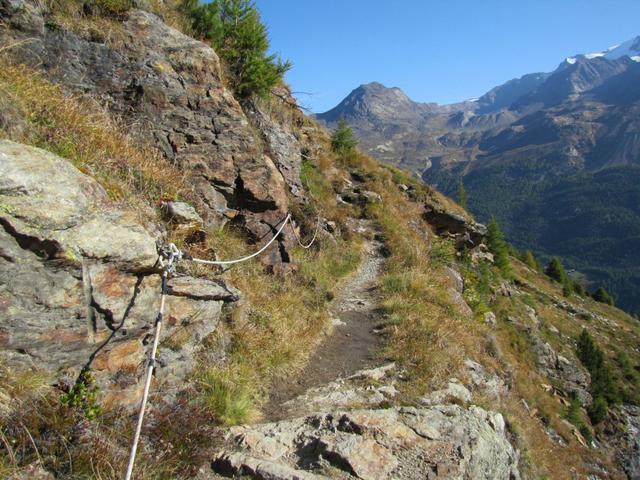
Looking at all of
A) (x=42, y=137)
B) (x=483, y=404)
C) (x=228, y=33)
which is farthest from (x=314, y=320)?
(x=228, y=33)

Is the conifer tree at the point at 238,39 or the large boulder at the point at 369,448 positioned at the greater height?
the conifer tree at the point at 238,39

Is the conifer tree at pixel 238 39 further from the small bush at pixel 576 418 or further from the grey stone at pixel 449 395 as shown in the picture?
the small bush at pixel 576 418

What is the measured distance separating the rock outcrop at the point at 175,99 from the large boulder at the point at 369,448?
15.1ft

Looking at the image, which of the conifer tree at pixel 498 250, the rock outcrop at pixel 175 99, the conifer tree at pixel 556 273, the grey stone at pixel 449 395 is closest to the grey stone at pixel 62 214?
the rock outcrop at pixel 175 99

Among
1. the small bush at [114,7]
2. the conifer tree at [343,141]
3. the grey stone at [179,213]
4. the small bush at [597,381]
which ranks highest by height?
the small bush at [114,7]

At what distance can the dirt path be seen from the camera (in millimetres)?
6613

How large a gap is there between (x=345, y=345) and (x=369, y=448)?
338 cm

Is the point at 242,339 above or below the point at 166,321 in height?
below

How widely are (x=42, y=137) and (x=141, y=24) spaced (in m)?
4.69

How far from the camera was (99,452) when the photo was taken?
11.9 feet

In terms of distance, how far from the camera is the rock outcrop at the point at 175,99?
7434mm

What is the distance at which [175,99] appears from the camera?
885 cm

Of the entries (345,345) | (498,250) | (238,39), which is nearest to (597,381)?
(498,250)

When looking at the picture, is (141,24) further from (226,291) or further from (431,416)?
(431,416)
